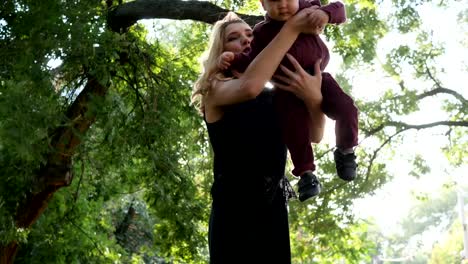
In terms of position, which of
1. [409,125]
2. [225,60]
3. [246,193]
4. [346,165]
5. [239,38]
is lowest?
[246,193]

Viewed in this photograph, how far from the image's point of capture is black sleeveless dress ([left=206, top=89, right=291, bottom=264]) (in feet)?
6.82

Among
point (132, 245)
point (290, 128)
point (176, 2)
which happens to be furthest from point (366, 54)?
point (290, 128)

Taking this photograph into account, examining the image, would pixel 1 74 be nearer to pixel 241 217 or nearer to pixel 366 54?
pixel 241 217

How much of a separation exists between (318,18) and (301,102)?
267 millimetres

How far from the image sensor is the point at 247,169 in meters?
2.08

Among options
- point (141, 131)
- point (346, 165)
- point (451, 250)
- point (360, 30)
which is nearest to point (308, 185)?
point (346, 165)

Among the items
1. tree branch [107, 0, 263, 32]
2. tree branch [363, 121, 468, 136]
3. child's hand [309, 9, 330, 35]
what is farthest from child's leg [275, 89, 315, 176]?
tree branch [363, 121, 468, 136]

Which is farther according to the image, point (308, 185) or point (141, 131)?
point (141, 131)

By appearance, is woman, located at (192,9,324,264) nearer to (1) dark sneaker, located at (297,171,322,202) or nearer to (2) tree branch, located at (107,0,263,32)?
(1) dark sneaker, located at (297,171,322,202)

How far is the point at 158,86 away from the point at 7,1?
1.37 m

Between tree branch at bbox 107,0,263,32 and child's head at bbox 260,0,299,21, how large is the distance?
3.20 metres

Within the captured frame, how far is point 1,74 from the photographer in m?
4.20

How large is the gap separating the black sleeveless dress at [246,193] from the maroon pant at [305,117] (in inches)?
2.7

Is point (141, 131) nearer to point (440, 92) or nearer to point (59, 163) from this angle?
point (59, 163)
